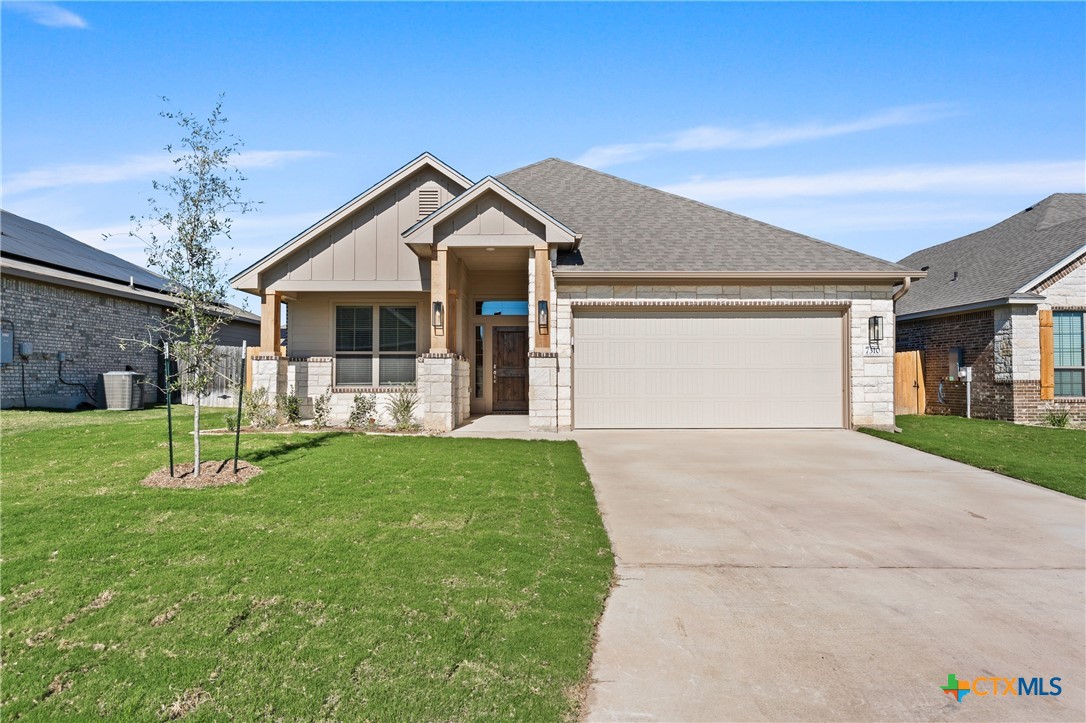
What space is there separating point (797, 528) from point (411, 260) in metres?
10.3

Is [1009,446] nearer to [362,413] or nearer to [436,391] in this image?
[436,391]

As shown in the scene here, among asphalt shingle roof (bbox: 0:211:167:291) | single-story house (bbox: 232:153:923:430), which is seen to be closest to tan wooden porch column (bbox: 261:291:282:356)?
single-story house (bbox: 232:153:923:430)

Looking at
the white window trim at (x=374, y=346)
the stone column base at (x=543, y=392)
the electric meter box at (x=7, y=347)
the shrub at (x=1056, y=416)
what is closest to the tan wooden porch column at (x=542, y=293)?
the stone column base at (x=543, y=392)

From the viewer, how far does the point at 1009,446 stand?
1018 centimetres

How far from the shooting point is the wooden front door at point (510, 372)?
14.9m

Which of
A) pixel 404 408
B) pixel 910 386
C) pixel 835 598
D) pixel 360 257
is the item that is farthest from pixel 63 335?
pixel 910 386

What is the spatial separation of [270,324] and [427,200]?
469 cm

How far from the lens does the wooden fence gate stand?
16.5m

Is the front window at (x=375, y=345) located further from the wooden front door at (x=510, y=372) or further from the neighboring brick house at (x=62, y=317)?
the neighboring brick house at (x=62, y=317)

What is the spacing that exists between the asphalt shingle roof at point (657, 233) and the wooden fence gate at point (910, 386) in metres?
6.02

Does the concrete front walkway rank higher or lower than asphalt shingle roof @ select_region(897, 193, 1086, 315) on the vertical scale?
lower

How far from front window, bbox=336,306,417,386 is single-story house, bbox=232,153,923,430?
2.09 feet

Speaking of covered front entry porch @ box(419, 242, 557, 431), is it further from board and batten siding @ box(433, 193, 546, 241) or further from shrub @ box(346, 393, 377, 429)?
shrub @ box(346, 393, 377, 429)

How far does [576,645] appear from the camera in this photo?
10.5 ft
